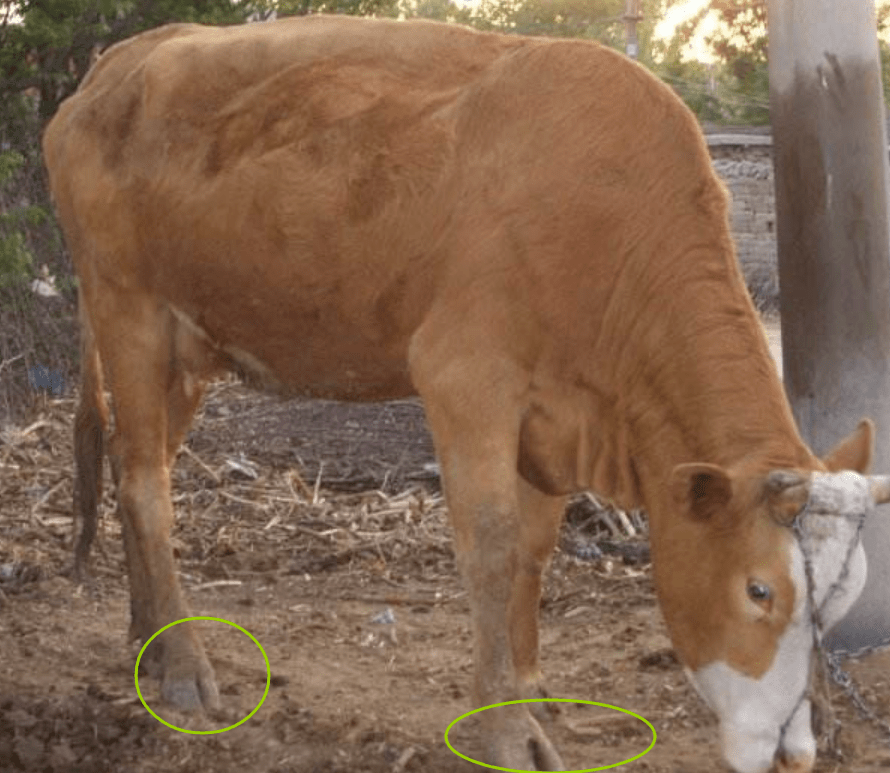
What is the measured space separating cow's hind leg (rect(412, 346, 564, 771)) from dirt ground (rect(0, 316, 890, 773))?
0.85ft

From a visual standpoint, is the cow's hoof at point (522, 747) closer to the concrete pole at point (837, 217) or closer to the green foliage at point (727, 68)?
the concrete pole at point (837, 217)

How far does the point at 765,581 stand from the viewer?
4.95 m

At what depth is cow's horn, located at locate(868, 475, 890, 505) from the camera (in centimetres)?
498

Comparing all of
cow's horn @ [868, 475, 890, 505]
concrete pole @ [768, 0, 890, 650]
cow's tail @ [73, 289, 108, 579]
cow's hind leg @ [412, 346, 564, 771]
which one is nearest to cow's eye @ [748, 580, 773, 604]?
cow's horn @ [868, 475, 890, 505]

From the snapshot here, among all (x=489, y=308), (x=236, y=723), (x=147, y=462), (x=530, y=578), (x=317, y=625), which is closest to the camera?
(x=489, y=308)

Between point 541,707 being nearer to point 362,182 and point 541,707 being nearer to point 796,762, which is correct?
point 796,762

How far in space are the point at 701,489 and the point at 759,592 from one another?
309mm

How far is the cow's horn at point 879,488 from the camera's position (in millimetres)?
4980

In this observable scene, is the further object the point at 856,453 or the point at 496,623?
the point at 496,623

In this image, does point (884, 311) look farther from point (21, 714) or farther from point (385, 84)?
point (21, 714)

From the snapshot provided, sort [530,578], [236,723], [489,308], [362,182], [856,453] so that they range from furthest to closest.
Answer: [530,578], [236,723], [362,182], [489,308], [856,453]

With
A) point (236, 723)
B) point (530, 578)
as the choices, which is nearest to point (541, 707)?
point (530, 578)

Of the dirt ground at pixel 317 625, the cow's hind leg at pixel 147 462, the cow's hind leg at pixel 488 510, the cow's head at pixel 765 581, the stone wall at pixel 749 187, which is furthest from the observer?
the stone wall at pixel 749 187

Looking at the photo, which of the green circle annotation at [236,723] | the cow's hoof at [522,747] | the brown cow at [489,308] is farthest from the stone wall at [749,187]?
the cow's hoof at [522,747]
